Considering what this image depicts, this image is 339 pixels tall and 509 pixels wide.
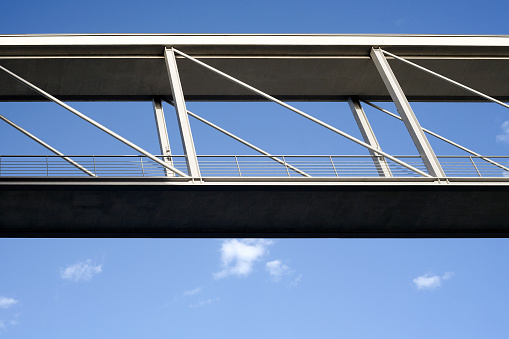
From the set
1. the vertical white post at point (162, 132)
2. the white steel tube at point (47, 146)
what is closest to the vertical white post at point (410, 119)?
the vertical white post at point (162, 132)

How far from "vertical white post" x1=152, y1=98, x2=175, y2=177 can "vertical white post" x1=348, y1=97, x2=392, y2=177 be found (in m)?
5.60

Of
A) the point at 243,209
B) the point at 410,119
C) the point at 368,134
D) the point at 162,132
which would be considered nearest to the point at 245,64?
the point at 162,132

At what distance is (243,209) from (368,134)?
597 centimetres

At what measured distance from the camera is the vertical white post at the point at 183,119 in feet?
51.7

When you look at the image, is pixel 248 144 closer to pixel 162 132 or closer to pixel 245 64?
pixel 162 132

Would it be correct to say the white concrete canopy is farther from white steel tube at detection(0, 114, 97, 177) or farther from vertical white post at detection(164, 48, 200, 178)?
white steel tube at detection(0, 114, 97, 177)

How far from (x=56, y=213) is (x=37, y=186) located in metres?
1.09

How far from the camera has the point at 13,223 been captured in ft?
52.9

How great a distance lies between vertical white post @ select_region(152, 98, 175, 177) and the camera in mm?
18359

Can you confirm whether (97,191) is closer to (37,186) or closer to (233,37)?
(37,186)

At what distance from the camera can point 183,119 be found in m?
17.0

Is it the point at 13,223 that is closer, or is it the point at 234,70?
the point at 13,223

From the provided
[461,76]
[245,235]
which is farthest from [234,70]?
[461,76]

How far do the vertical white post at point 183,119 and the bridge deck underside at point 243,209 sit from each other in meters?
0.68
